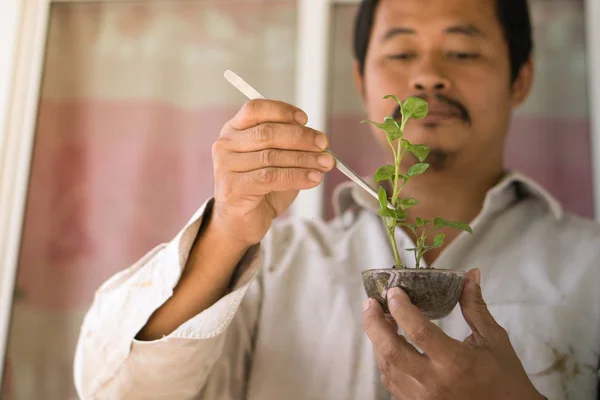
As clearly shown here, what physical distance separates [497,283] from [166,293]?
62 centimetres

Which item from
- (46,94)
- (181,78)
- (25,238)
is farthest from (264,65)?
(25,238)

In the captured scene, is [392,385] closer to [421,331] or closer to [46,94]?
[421,331]

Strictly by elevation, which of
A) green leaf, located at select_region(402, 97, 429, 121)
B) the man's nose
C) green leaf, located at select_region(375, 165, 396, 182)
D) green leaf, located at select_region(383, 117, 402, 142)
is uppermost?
the man's nose

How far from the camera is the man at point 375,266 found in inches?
26.4

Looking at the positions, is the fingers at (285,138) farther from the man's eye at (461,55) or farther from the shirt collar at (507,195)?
the man's eye at (461,55)

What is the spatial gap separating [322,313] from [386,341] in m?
0.42

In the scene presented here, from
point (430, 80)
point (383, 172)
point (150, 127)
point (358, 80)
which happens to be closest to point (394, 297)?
point (383, 172)

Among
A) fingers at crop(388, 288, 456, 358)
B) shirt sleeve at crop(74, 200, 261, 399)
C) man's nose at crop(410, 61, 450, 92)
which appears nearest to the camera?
fingers at crop(388, 288, 456, 358)

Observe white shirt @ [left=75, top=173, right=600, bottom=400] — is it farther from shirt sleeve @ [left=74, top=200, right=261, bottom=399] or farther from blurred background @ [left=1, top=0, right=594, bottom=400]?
blurred background @ [left=1, top=0, right=594, bottom=400]

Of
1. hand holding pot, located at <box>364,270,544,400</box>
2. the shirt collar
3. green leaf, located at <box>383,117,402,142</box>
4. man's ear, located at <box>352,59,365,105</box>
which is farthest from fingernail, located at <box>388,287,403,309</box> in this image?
man's ear, located at <box>352,59,365,105</box>

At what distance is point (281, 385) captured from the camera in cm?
94

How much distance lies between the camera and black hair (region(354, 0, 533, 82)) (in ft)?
3.95

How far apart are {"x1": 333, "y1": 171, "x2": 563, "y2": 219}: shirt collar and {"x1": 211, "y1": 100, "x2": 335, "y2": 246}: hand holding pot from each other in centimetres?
42

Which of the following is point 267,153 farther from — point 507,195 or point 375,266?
point 507,195
